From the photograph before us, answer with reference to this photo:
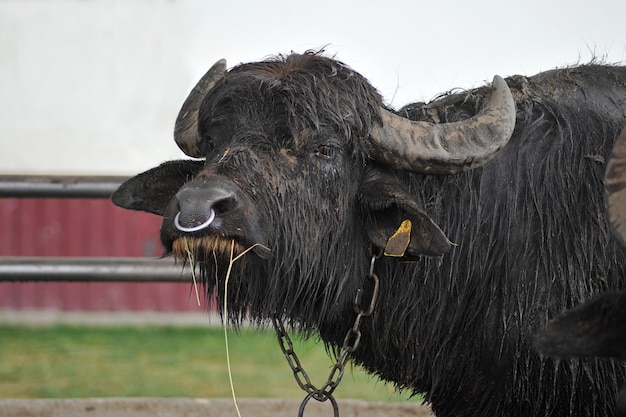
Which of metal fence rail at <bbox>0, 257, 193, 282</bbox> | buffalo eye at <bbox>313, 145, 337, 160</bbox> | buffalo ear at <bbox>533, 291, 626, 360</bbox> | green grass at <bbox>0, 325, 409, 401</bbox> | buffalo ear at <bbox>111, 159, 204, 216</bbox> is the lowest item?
green grass at <bbox>0, 325, 409, 401</bbox>

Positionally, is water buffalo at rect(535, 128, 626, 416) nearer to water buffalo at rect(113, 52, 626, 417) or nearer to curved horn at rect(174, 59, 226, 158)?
water buffalo at rect(113, 52, 626, 417)

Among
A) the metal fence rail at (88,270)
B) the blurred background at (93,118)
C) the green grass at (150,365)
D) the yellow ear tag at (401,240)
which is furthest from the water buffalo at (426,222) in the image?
the blurred background at (93,118)

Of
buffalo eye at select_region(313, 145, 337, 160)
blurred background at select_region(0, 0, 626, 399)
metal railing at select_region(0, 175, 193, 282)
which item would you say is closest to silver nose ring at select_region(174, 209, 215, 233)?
buffalo eye at select_region(313, 145, 337, 160)

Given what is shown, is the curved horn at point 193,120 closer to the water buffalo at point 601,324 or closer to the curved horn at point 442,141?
the curved horn at point 442,141

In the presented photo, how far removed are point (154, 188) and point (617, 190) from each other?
2.50 meters

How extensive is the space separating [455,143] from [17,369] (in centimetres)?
751

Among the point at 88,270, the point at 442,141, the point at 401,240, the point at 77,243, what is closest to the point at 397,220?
the point at 401,240

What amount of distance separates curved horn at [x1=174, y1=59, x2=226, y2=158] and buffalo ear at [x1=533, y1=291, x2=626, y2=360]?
81.1 inches

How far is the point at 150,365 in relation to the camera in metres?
11.2

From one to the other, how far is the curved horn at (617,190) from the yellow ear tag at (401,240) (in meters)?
1.16

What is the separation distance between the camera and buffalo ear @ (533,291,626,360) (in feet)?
11.2

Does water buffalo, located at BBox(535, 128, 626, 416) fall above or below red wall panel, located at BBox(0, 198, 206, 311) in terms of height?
above

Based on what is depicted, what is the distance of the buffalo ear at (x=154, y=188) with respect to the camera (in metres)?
5.05

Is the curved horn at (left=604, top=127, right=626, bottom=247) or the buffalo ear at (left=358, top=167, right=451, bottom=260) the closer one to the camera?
the curved horn at (left=604, top=127, right=626, bottom=247)
